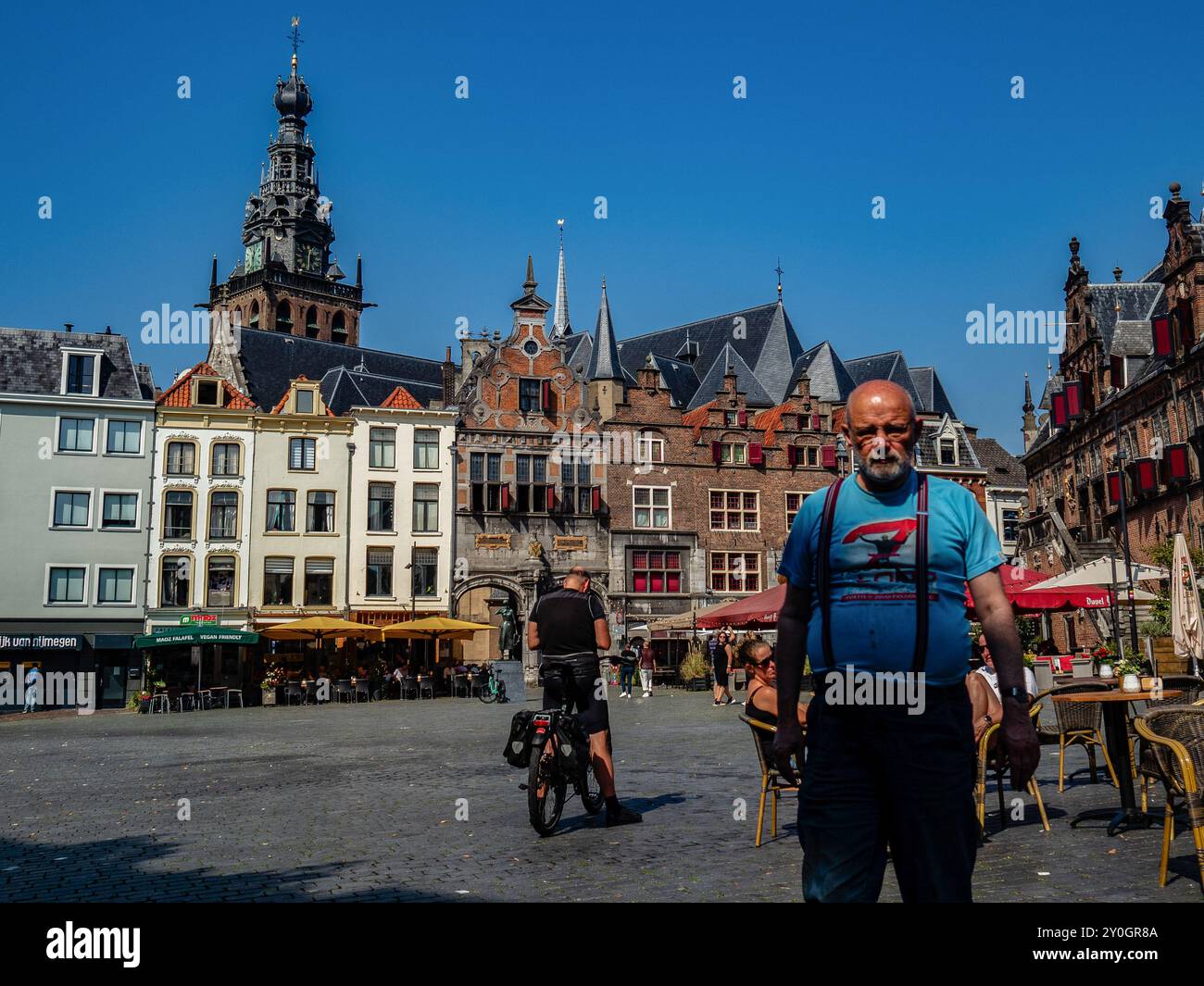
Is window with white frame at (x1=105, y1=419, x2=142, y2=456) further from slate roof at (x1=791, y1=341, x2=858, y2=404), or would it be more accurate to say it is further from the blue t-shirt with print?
the blue t-shirt with print

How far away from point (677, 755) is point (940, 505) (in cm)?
1094

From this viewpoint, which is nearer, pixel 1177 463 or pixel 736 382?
pixel 1177 463

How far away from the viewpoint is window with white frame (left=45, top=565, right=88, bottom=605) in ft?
128

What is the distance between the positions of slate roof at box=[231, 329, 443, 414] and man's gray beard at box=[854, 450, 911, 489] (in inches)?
1711

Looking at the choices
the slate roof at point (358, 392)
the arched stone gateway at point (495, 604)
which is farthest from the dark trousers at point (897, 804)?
the slate roof at point (358, 392)

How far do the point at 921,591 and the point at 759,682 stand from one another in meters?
4.69

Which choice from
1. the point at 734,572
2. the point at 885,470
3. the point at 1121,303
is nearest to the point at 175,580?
the point at 734,572

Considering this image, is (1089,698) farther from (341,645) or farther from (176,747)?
(341,645)

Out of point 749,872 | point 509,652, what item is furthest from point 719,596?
point 749,872

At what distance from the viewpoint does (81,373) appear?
40.9m

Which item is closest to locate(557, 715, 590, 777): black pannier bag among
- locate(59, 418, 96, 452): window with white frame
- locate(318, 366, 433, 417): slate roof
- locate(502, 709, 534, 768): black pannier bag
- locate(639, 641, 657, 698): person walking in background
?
locate(502, 709, 534, 768): black pannier bag

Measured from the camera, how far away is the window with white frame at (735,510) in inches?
1866

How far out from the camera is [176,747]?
56.8 ft

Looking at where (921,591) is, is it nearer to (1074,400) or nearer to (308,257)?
(1074,400)
